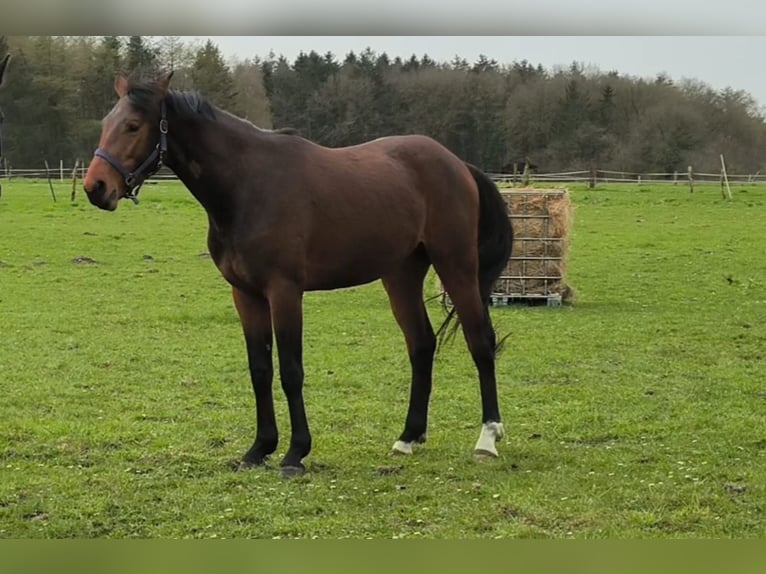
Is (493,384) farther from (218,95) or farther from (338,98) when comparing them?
(218,95)

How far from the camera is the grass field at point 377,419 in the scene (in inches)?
163

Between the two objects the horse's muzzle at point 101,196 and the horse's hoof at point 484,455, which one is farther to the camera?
the horse's hoof at point 484,455

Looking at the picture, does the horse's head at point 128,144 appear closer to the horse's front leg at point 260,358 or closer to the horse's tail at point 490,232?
the horse's front leg at point 260,358

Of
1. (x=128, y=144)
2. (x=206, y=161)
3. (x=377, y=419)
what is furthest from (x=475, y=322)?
(x=128, y=144)

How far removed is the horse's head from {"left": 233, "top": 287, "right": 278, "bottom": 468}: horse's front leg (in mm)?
1014

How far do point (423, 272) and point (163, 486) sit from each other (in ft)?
7.48

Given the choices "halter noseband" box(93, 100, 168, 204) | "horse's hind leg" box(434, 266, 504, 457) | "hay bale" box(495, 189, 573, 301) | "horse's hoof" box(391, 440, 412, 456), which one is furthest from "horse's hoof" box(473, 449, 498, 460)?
"hay bale" box(495, 189, 573, 301)

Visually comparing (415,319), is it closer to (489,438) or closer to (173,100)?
(489,438)

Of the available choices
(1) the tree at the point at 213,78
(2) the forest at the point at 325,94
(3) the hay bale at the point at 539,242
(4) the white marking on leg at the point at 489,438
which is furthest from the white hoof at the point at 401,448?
(3) the hay bale at the point at 539,242

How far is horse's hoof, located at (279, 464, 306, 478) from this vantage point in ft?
16.0

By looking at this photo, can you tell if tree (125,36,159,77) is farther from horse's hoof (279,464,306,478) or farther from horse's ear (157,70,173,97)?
horse's hoof (279,464,306,478)

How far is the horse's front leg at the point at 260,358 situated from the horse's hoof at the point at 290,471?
281 mm

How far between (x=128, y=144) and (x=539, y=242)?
8676mm

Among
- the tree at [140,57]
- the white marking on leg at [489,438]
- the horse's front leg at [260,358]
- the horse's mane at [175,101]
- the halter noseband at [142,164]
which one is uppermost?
the tree at [140,57]
